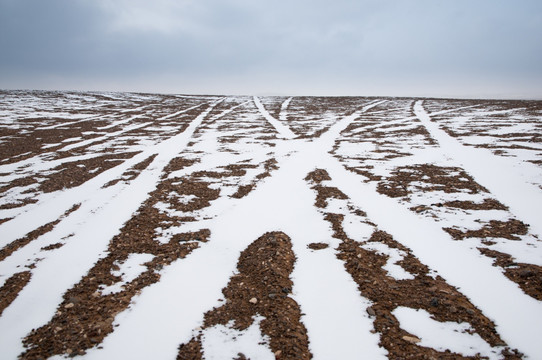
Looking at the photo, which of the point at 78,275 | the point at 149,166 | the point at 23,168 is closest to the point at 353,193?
→ the point at 78,275

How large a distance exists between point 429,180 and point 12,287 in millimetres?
11460

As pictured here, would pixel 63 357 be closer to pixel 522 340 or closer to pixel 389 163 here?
pixel 522 340

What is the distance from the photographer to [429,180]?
10633 millimetres

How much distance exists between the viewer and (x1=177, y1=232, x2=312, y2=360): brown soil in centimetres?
392

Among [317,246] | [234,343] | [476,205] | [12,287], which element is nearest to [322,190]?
[317,246]

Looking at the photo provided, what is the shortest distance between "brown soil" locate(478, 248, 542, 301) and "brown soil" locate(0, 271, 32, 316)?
26.6 ft

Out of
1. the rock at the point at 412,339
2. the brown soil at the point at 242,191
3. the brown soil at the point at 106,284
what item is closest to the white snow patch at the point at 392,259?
the rock at the point at 412,339

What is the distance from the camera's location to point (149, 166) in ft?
43.4

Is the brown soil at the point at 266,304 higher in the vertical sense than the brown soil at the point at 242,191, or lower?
lower

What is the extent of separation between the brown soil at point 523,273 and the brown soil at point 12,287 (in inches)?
320

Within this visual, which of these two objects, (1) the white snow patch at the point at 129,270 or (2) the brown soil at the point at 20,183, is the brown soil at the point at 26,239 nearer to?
(1) the white snow patch at the point at 129,270

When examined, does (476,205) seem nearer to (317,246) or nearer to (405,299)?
(317,246)

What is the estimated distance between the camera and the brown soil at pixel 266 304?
392cm

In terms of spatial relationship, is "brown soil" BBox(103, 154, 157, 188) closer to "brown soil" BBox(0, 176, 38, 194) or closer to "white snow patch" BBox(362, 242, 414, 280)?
"brown soil" BBox(0, 176, 38, 194)
